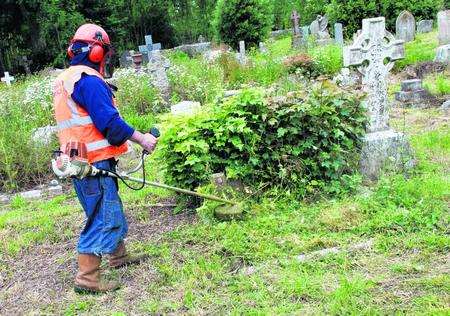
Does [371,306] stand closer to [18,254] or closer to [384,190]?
[384,190]

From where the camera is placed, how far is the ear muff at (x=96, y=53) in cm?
414

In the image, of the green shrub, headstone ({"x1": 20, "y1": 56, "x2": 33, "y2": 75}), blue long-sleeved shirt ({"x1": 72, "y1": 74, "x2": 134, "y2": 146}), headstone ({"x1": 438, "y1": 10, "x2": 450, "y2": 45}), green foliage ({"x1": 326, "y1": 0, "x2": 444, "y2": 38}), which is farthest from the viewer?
headstone ({"x1": 20, "y1": 56, "x2": 33, "y2": 75})

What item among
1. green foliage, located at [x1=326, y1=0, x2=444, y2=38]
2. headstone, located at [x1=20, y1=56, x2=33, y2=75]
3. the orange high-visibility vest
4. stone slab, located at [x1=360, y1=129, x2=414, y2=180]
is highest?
green foliage, located at [x1=326, y1=0, x2=444, y2=38]

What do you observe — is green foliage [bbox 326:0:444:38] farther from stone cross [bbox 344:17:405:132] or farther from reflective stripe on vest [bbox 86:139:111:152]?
reflective stripe on vest [bbox 86:139:111:152]

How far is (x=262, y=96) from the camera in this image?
5660 mm

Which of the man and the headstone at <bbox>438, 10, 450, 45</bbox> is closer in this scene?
the man

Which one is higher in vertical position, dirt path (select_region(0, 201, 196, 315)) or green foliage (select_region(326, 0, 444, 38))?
green foliage (select_region(326, 0, 444, 38))

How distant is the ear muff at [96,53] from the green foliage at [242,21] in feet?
58.5

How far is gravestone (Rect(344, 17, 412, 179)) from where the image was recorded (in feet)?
19.5

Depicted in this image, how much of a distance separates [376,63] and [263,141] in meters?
1.76

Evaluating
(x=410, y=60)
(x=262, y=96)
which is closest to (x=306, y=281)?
(x=262, y=96)

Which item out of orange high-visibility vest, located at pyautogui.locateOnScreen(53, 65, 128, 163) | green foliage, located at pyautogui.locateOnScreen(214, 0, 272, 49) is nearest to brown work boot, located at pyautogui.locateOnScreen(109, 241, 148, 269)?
orange high-visibility vest, located at pyautogui.locateOnScreen(53, 65, 128, 163)

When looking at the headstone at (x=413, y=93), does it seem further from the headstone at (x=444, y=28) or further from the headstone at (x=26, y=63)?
the headstone at (x=26, y=63)

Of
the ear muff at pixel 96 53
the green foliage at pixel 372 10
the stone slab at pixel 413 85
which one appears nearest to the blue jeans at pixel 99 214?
the ear muff at pixel 96 53
